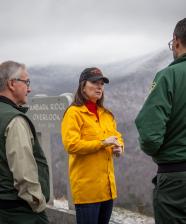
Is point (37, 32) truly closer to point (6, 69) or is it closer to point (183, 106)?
point (6, 69)

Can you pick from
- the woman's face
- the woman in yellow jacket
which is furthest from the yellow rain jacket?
the woman's face

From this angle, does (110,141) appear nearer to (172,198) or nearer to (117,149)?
Answer: (117,149)

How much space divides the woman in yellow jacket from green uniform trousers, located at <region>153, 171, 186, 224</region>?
1.06 m

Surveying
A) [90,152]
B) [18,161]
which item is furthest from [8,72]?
[90,152]

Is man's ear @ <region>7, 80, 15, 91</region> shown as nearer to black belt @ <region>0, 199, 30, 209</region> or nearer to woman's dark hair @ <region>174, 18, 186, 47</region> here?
black belt @ <region>0, 199, 30, 209</region>

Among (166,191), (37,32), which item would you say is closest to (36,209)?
(166,191)

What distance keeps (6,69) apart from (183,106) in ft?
3.60

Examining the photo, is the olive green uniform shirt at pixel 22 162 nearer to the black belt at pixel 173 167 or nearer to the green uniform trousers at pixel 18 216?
the green uniform trousers at pixel 18 216

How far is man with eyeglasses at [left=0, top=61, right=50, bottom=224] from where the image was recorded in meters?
2.86

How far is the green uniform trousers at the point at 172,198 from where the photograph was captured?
2.82 meters

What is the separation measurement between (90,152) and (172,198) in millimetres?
1202

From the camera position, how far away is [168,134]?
9.32 ft

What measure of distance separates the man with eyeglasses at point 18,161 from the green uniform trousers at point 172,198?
0.69 m

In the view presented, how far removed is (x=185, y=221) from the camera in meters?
2.85
